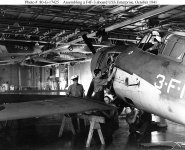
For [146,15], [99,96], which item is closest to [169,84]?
[99,96]

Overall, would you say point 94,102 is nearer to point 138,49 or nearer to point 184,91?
point 138,49

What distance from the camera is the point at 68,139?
25.4ft

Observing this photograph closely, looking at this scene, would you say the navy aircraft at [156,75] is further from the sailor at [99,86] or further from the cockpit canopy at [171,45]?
the sailor at [99,86]

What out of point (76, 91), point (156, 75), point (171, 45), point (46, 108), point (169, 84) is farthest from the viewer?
point (76, 91)

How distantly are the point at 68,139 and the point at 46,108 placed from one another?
5.95 ft

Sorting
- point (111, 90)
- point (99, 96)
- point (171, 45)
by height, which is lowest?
point (99, 96)

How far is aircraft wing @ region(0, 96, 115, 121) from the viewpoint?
5794 mm

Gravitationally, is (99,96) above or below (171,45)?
below

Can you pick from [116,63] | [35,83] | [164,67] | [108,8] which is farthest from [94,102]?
[35,83]

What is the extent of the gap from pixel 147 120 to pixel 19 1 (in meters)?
5.22

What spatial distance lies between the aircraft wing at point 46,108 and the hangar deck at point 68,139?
103 cm

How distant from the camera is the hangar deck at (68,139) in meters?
6.78

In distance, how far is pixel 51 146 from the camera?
6.84 meters

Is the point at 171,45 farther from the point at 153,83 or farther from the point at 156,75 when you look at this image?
the point at 153,83
